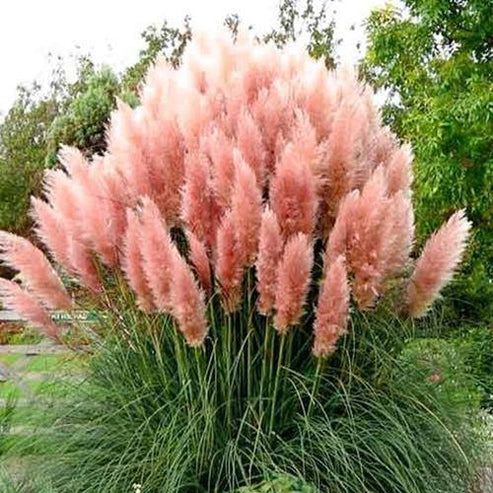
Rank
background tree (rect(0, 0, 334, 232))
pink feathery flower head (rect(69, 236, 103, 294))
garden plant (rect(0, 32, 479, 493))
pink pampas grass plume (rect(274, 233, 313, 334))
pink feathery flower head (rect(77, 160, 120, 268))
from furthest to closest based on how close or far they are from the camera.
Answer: background tree (rect(0, 0, 334, 232))
pink feathery flower head (rect(69, 236, 103, 294))
pink feathery flower head (rect(77, 160, 120, 268))
garden plant (rect(0, 32, 479, 493))
pink pampas grass plume (rect(274, 233, 313, 334))

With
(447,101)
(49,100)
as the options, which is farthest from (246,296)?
(49,100)

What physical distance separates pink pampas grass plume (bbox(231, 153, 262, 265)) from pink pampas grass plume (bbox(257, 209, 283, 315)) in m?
0.05

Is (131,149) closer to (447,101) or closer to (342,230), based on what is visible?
(342,230)

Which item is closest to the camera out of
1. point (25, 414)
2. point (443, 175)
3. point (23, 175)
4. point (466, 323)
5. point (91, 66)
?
point (25, 414)

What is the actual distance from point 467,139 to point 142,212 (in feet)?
10.7

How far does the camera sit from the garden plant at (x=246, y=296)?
2537 millimetres

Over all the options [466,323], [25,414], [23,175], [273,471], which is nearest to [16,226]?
[23,175]

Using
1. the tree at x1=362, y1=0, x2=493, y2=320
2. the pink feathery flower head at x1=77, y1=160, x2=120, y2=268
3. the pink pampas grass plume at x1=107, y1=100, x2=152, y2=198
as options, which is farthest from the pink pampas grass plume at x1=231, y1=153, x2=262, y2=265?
the tree at x1=362, y1=0, x2=493, y2=320

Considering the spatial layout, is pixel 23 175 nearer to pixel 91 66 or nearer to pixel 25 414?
pixel 91 66

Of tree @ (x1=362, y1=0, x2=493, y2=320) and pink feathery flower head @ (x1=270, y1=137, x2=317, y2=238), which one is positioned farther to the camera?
tree @ (x1=362, y1=0, x2=493, y2=320)

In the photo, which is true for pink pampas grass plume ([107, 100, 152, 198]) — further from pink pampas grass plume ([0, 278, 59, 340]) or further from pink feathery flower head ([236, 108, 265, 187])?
pink pampas grass plume ([0, 278, 59, 340])

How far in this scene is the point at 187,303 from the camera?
2.53 metres

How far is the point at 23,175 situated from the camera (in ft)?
46.7

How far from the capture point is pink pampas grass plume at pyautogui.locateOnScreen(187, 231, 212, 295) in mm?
2635
